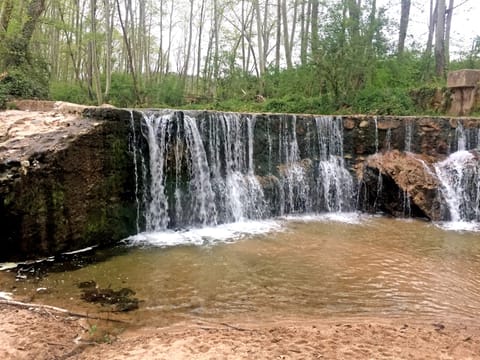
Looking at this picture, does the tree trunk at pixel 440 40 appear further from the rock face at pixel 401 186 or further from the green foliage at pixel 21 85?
the green foliage at pixel 21 85

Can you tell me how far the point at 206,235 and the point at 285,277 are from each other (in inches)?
100

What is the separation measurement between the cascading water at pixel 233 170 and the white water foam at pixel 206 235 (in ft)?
1.04

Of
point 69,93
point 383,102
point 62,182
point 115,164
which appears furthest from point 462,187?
point 69,93

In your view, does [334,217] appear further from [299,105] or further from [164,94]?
[164,94]

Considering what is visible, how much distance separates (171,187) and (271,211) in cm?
250

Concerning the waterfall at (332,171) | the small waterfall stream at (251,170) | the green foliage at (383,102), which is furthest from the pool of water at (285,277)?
the green foliage at (383,102)

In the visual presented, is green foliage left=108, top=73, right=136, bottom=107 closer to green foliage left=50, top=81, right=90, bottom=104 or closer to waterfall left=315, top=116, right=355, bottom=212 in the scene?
green foliage left=50, top=81, right=90, bottom=104

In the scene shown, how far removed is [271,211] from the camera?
9578 millimetres

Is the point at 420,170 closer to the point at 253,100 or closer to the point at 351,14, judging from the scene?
the point at 351,14

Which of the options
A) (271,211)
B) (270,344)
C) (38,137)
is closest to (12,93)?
(38,137)

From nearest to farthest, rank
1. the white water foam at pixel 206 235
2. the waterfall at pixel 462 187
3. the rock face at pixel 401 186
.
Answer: the white water foam at pixel 206 235
the waterfall at pixel 462 187
the rock face at pixel 401 186

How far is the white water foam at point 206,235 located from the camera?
23.6 feet

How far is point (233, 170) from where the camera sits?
9477 millimetres

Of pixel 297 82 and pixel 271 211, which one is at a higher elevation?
pixel 297 82
